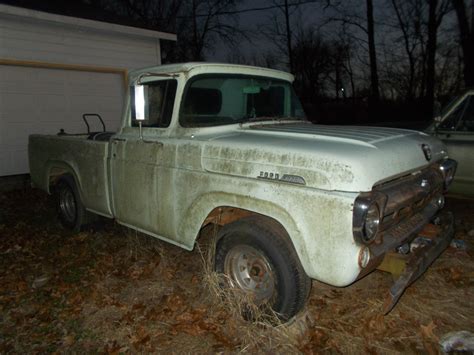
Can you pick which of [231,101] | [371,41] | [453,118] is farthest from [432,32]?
[231,101]

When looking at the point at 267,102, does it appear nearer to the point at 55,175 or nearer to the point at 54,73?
the point at 55,175

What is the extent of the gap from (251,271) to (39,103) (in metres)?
7.79

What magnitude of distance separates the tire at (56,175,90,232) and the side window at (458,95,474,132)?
5428 mm

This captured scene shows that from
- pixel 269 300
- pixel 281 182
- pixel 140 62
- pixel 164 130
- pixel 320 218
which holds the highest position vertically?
pixel 140 62

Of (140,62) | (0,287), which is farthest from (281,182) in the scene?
→ (140,62)

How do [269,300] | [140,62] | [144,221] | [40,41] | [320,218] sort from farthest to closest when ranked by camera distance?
[140,62] → [40,41] → [144,221] → [269,300] → [320,218]

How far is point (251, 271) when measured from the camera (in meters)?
3.30

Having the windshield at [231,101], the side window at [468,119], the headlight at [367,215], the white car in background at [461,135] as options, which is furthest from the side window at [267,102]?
the side window at [468,119]

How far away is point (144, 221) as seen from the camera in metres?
4.04

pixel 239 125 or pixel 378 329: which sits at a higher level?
pixel 239 125

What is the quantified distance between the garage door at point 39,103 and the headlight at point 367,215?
8561 millimetres

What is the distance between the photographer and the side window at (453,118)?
5223 millimetres

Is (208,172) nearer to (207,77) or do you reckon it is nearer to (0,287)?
(207,77)

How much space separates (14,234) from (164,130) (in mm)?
3500
